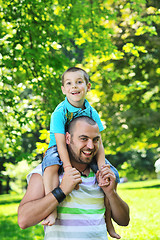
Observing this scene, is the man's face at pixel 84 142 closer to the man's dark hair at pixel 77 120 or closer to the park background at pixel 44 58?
the man's dark hair at pixel 77 120


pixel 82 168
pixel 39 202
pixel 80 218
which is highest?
pixel 82 168

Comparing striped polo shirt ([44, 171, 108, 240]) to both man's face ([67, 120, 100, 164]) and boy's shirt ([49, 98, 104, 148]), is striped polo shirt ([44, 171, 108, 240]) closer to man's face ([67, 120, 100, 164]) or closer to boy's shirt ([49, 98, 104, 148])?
man's face ([67, 120, 100, 164])

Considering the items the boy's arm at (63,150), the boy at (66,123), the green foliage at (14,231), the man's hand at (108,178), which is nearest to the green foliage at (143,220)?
the green foliage at (14,231)

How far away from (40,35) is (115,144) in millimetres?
6392

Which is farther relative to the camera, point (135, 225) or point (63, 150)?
point (135, 225)

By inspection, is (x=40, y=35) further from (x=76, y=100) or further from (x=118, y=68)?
(x=118, y=68)

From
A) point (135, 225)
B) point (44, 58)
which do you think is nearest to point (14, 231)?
point (135, 225)

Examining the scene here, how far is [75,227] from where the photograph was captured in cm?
253

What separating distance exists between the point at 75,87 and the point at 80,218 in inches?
41.3

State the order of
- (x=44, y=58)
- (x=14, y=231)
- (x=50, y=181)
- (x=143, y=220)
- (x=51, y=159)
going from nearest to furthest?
(x=50, y=181) → (x=51, y=159) → (x=44, y=58) → (x=143, y=220) → (x=14, y=231)

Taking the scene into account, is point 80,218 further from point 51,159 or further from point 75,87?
point 75,87

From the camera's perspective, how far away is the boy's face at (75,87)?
2.95 m

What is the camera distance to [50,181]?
8.32 feet

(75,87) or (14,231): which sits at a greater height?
(75,87)
